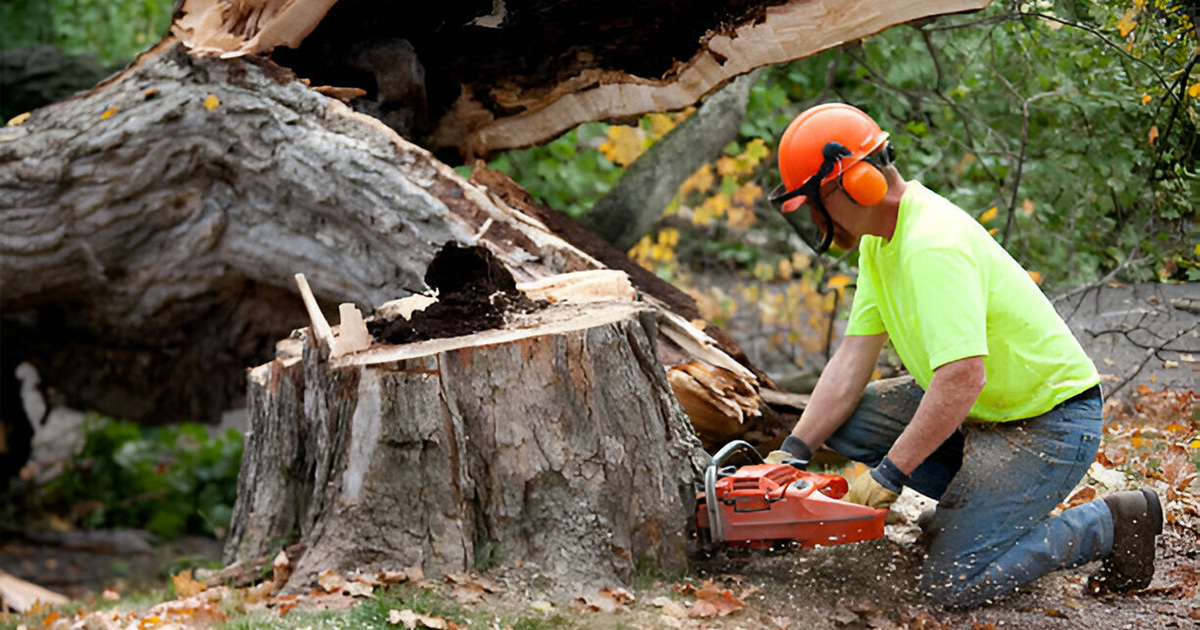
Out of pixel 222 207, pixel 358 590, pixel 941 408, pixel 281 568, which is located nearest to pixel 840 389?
pixel 941 408

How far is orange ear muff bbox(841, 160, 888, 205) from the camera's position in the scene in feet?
9.85

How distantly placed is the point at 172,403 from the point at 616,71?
3.26 metres

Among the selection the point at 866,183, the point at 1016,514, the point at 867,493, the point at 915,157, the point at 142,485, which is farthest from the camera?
the point at 142,485

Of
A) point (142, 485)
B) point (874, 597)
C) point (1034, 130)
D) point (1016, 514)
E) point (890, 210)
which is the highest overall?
point (1034, 130)

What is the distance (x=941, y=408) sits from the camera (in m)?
2.92

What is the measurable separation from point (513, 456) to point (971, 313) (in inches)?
51.6

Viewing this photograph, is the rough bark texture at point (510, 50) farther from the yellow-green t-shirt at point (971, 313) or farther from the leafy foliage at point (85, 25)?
the leafy foliage at point (85, 25)

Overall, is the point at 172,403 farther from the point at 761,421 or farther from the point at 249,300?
the point at 761,421

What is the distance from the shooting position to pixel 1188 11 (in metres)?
3.43

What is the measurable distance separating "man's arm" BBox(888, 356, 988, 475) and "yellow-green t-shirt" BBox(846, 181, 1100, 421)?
0.04 m

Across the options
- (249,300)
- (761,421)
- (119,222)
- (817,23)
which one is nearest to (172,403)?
(249,300)

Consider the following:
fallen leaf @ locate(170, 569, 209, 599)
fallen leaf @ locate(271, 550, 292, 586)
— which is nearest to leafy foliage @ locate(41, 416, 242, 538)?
fallen leaf @ locate(170, 569, 209, 599)

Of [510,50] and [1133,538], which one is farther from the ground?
[510,50]

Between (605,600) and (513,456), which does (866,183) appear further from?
(605,600)
